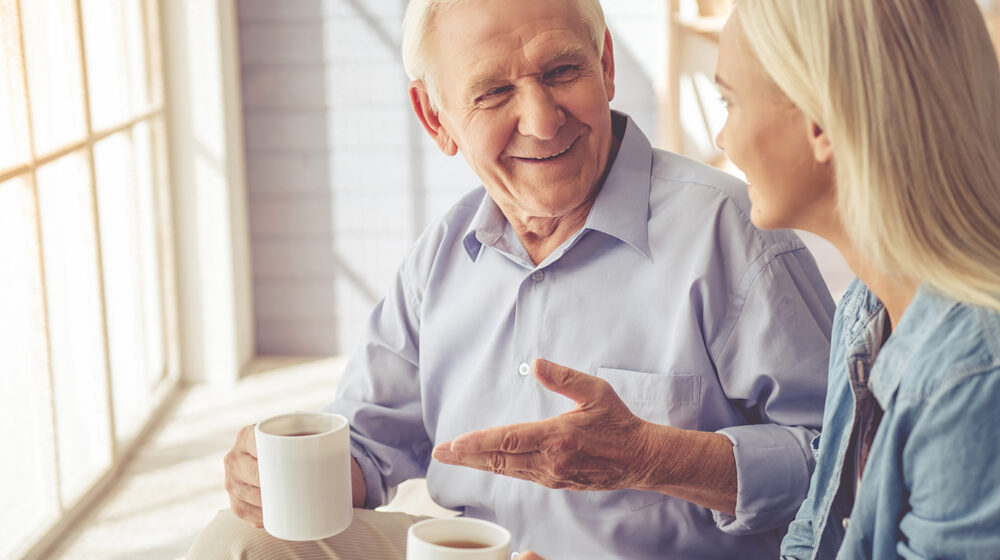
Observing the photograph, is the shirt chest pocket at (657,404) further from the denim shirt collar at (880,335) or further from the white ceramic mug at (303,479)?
the white ceramic mug at (303,479)

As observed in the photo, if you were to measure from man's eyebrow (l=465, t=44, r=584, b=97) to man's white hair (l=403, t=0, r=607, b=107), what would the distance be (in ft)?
0.22

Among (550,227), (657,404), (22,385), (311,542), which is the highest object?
(550,227)

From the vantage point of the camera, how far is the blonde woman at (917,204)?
3.05 feet

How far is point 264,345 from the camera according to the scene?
175 inches

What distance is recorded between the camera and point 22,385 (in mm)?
2602

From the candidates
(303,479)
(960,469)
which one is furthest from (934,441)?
(303,479)

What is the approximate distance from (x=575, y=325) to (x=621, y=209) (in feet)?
0.64

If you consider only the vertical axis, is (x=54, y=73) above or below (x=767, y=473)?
above

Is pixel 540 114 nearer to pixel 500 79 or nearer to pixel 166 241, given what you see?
pixel 500 79

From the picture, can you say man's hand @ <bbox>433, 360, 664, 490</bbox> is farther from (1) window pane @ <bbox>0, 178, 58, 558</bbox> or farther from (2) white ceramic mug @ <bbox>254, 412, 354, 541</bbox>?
(1) window pane @ <bbox>0, 178, 58, 558</bbox>

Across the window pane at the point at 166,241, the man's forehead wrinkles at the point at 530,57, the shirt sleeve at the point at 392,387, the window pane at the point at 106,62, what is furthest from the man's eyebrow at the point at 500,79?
the window pane at the point at 166,241

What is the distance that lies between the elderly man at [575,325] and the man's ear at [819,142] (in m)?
0.40

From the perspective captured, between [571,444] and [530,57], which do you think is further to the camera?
[530,57]

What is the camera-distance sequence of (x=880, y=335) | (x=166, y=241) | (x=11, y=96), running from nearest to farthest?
(x=880, y=335) → (x=11, y=96) → (x=166, y=241)
